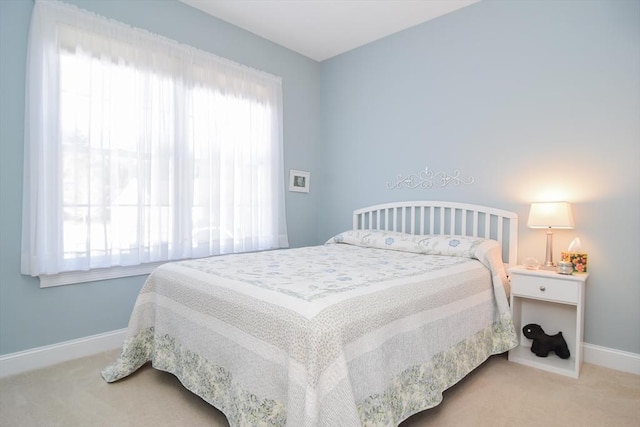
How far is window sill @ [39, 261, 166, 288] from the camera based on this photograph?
2.37 m

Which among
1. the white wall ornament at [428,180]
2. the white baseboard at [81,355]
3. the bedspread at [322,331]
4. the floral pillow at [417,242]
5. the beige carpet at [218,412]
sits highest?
the white wall ornament at [428,180]

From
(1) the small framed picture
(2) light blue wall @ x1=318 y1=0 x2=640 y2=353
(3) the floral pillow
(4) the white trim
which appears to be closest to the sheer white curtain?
(1) the small framed picture

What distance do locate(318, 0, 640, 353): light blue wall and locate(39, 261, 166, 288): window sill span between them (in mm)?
2275

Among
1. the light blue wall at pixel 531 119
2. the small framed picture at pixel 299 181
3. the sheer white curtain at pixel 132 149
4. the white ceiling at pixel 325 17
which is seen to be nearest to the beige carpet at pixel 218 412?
the light blue wall at pixel 531 119

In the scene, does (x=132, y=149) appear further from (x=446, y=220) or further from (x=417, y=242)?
(x=446, y=220)

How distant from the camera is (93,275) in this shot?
2.56 metres

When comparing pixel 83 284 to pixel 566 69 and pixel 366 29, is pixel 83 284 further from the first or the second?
pixel 566 69

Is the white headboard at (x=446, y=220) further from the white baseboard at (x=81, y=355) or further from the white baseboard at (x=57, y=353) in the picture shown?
the white baseboard at (x=57, y=353)

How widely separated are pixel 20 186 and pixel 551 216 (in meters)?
3.49

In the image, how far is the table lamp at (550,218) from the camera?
2.36 meters

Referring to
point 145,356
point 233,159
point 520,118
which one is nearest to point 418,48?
point 520,118

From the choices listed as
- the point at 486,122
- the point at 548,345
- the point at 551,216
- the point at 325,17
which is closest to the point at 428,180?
the point at 486,122

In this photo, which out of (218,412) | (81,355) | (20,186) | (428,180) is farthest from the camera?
(428,180)

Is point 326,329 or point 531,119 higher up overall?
point 531,119
